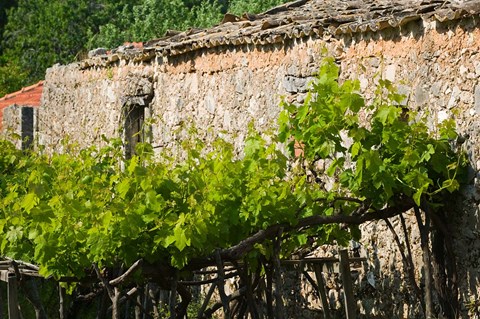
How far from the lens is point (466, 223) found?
22.8 ft

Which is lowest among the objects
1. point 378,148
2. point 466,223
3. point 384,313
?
point 384,313

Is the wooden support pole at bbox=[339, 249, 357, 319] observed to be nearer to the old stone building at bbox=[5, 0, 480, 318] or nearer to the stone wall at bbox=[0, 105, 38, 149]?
the old stone building at bbox=[5, 0, 480, 318]

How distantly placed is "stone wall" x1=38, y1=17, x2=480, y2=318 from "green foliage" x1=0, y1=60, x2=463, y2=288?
8.7 inches

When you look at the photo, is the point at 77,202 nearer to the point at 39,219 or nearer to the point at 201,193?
the point at 39,219

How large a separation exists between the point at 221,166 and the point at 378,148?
Answer: 0.96 m

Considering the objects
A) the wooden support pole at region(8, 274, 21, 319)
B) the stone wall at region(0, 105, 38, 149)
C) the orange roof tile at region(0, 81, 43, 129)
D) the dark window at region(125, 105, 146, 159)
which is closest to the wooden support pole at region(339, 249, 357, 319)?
the wooden support pole at region(8, 274, 21, 319)

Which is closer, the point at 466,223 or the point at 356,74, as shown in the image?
the point at 466,223

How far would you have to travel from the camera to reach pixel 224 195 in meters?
6.26

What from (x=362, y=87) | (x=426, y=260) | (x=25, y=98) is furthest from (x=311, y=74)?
(x=25, y=98)

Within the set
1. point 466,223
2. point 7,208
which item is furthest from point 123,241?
point 466,223

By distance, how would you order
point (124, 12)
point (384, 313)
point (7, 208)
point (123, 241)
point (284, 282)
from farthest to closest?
point (124, 12)
point (284, 282)
point (384, 313)
point (7, 208)
point (123, 241)

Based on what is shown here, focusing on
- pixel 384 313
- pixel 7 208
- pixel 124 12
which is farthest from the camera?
pixel 124 12

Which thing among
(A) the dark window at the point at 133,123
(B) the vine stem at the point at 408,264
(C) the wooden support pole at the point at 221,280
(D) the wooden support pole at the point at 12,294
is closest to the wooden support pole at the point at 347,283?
(B) the vine stem at the point at 408,264

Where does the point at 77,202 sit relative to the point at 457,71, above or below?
below
